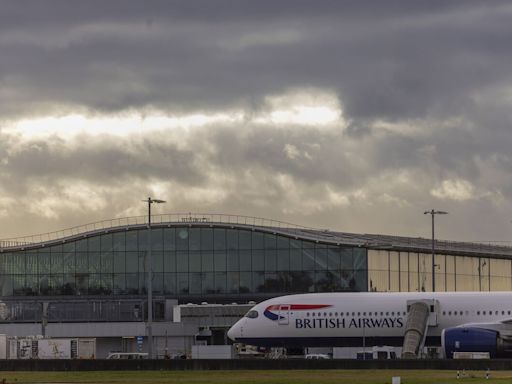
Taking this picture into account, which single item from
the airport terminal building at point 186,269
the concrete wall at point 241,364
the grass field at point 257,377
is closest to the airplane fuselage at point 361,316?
the concrete wall at point 241,364

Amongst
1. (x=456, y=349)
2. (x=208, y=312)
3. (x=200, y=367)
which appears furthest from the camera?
(x=208, y=312)

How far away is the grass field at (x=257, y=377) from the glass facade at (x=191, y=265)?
5797 cm

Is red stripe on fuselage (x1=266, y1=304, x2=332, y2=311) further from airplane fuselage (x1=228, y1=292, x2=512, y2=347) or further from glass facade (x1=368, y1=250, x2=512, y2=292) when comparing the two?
glass facade (x1=368, y1=250, x2=512, y2=292)

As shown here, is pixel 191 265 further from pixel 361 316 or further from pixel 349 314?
pixel 361 316

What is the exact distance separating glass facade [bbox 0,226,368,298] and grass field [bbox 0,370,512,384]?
5797 cm

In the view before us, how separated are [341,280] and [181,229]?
17484 millimetres

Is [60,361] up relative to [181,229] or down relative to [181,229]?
down

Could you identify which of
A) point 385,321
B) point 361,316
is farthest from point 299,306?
point 385,321

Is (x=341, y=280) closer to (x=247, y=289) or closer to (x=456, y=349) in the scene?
(x=247, y=289)

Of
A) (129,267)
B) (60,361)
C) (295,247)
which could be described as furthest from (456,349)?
(129,267)

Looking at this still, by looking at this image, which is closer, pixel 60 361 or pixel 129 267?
pixel 60 361

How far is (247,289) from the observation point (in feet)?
472

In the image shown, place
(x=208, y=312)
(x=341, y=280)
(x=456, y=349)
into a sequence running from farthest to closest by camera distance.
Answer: (x=341, y=280)
(x=208, y=312)
(x=456, y=349)

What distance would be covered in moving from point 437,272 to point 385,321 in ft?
177
